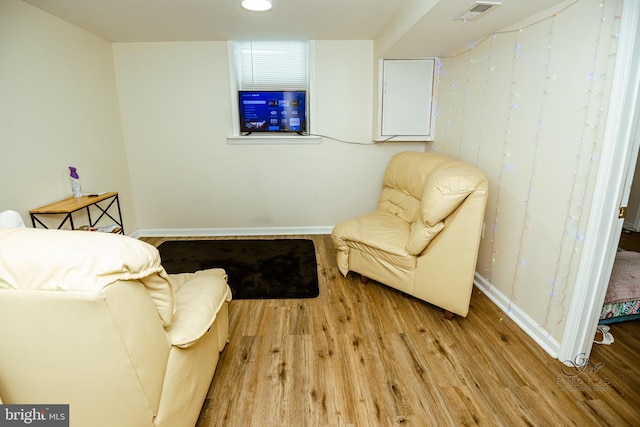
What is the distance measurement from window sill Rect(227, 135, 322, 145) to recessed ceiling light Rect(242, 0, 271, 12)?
1.48m

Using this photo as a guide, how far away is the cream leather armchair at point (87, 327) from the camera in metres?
0.94

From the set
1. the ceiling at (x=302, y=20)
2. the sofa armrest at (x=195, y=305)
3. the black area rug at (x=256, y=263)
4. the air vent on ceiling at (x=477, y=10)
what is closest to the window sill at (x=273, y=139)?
the ceiling at (x=302, y=20)

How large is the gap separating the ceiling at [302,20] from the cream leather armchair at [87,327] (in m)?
2.07

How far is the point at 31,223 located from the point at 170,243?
1424 millimetres

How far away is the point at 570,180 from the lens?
1889 mm

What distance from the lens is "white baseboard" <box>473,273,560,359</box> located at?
2.03m

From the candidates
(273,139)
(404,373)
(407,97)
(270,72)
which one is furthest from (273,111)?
(404,373)

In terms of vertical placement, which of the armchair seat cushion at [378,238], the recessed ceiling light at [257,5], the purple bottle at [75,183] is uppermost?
the recessed ceiling light at [257,5]

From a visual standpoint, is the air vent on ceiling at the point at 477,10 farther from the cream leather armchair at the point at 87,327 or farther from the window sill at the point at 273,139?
the cream leather armchair at the point at 87,327

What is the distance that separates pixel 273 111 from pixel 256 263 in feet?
5.48

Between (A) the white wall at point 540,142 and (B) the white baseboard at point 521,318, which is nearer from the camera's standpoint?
(A) the white wall at point 540,142

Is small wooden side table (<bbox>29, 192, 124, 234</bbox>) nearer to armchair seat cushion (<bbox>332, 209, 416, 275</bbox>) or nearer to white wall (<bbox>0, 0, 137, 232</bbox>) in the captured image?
white wall (<bbox>0, 0, 137, 232</bbox>)

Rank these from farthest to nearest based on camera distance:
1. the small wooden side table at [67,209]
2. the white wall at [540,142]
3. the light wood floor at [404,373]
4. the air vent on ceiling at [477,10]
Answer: the small wooden side table at [67,209] → the air vent on ceiling at [477,10] → the white wall at [540,142] → the light wood floor at [404,373]

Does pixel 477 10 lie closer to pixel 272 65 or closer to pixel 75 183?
pixel 272 65
